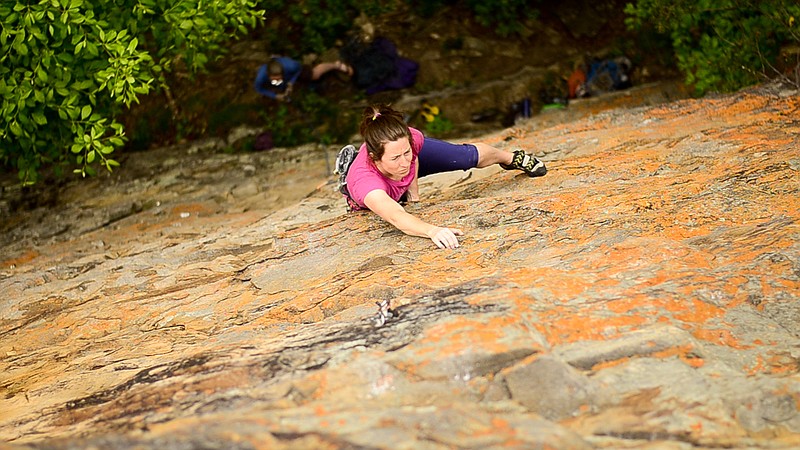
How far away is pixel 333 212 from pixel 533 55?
5898mm

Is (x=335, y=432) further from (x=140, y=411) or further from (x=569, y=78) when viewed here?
(x=569, y=78)

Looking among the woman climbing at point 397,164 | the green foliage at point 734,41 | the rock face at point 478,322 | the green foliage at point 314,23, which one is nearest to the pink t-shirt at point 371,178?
the woman climbing at point 397,164

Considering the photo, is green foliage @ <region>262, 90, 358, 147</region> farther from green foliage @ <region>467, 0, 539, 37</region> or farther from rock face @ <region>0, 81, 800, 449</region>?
rock face @ <region>0, 81, 800, 449</region>

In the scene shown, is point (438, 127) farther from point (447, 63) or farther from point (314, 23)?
point (314, 23)

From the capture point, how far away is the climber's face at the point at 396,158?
3.86m

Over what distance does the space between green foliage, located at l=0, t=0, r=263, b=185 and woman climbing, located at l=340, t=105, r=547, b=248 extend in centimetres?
205

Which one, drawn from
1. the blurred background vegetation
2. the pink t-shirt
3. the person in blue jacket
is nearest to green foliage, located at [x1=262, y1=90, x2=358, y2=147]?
the blurred background vegetation

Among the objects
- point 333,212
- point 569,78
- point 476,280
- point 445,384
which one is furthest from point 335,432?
point 569,78

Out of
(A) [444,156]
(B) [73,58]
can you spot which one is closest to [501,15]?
(B) [73,58]

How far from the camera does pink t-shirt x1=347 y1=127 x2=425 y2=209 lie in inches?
157

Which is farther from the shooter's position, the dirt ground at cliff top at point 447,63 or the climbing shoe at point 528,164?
the dirt ground at cliff top at point 447,63

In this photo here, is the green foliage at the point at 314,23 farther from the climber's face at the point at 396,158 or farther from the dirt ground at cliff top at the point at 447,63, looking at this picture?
the climber's face at the point at 396,158

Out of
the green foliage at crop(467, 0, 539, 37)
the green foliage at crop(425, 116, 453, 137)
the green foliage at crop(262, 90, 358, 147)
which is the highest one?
the green foliage at crop(467, 0, 539, 37)

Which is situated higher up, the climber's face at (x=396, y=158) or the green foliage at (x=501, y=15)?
the green foliage at (x=501, y=15)
